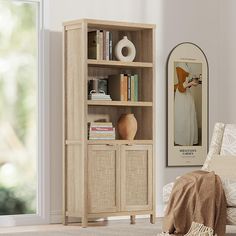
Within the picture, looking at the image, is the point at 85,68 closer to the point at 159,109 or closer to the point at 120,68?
the point at 120,68

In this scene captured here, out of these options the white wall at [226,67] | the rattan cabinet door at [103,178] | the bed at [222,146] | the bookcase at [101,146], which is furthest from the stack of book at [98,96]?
the white wall at [226,67]

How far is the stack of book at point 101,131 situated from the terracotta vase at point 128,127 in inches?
6.3

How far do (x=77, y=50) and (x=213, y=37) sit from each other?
1.92 meters

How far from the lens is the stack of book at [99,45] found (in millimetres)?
7062

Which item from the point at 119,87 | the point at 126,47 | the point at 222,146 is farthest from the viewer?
the point at 126,47

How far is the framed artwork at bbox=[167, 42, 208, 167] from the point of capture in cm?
791

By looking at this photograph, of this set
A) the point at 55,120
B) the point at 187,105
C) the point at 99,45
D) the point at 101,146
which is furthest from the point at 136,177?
the point at 99,45

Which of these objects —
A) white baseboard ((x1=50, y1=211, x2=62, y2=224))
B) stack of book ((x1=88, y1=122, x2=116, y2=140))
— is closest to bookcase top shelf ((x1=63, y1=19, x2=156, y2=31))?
stack of book ((x1=88, y1=122, x2=116, y2=140))

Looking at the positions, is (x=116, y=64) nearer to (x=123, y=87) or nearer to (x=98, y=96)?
(x=123, y=87)

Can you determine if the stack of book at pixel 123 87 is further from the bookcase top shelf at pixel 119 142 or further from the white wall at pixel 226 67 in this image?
the white wall at pixel 226 67

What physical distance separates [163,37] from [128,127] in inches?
48.1

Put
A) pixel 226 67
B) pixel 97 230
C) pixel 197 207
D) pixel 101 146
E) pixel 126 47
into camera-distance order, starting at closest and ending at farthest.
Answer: pixel 197 207 → pixel 97 230 → pixel 101 146 → pixel 126 47 → pixel 226 67

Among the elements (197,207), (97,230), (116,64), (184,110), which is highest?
(116,64)

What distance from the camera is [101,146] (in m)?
6.99
